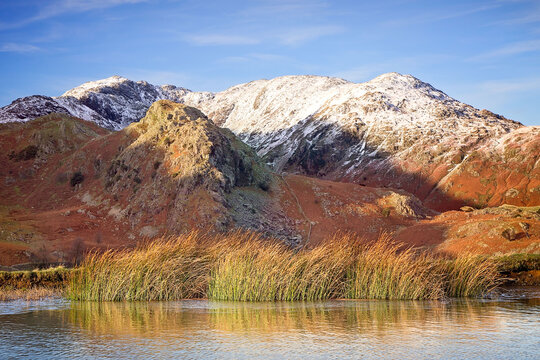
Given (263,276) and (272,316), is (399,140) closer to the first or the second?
(263,276)

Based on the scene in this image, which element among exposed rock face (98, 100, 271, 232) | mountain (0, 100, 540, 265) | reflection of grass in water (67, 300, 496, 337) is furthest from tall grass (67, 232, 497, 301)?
exposed rock face (98, 100, 271, 232)

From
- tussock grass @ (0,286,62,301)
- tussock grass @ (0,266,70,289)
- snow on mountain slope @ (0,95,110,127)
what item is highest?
snow on mountain slope @ (0,95,110,127)

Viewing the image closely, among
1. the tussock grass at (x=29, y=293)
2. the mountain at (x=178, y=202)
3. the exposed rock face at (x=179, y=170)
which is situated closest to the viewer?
the tussock grass at (x=29, y=293)

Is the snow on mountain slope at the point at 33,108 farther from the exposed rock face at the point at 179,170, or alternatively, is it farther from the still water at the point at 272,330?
the still water at the point at 272,330

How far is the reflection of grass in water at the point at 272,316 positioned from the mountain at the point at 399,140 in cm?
7238

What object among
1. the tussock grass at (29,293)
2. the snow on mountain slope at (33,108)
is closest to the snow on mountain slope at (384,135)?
the snow on mountain slope at (33,108)

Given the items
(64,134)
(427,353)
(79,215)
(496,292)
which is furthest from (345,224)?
(427,353)

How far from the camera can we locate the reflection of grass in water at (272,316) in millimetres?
16562

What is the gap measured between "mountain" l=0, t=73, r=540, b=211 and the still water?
241 feet

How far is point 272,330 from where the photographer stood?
16.1 m

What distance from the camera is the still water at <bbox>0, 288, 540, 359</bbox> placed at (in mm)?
13367

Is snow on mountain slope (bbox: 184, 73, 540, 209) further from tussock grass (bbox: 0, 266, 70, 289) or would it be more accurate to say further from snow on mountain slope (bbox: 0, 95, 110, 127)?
tussock grass (bbox: 0, 266, 70, 289)

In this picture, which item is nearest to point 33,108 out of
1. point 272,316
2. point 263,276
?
point 263,276

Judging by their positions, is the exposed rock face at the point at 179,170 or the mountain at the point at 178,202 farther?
the exposed rock face at the point at 179,170
